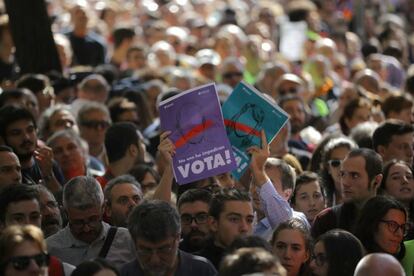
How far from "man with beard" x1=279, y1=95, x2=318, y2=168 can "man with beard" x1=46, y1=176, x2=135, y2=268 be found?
15.6ft

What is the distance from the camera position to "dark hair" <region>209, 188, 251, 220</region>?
1006 centimetres

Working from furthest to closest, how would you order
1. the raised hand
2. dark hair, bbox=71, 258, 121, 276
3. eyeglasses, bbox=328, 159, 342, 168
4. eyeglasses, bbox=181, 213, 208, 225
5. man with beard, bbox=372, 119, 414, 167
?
1. man with beard, bbox=372, 119, 414, 167
2. eyeglasses, bbox=328, 159, 342, 168
3. the raised hand
4. eyeglasses, bbox=181, 213, 208, 225
5. dark hair, bbox=71, 258, 121, 276

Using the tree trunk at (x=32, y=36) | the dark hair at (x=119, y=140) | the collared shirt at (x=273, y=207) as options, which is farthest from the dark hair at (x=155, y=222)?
the tree trunk at (x=32, y=36)

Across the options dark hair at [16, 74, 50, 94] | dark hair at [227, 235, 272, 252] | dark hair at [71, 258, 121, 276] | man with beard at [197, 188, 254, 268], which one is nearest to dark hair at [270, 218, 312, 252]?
man with beard at [197, 188, 254, 268]

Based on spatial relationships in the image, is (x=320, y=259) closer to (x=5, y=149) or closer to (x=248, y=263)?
(x=248, y=263)

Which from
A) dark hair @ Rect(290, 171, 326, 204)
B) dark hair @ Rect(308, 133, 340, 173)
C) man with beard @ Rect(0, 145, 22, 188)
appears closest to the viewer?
man with beard @ Rect(0, 145, 22, 188)

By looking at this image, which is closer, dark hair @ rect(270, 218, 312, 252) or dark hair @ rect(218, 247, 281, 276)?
dark hair @ rect(218, 247, 281, 276)

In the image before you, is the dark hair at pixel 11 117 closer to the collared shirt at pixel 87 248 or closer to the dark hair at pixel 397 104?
the collared shirt at pixel 87 248

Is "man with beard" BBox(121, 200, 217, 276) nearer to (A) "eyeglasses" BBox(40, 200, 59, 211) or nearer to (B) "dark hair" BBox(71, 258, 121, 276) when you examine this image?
(B) "dark hair" BBox(71, 258, 121, 276)

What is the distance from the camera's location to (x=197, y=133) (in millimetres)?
11219

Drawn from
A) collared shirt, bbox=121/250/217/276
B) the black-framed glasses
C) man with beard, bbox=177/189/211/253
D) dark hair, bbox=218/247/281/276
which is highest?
dark hair, bbox=218/247/281/276

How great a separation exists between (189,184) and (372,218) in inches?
79.8

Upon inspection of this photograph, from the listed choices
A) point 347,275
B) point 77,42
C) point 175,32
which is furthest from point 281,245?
point 175,32

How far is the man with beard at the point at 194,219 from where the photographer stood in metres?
10.4
